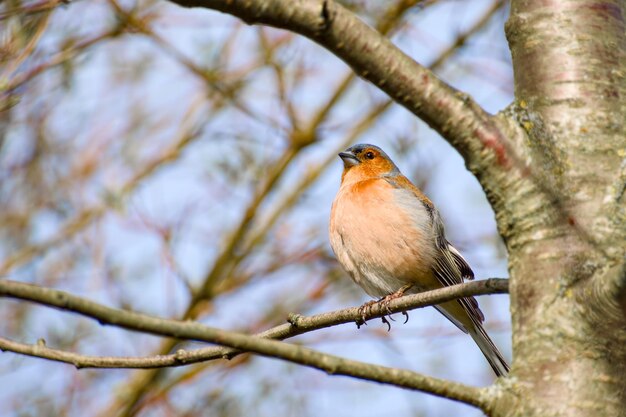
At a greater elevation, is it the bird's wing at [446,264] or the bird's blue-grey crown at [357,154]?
the bird's blue-grey crown at [357,154]

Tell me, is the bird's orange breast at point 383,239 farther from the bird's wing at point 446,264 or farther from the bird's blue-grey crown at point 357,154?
the bird's blue-grey crown at point 357,154

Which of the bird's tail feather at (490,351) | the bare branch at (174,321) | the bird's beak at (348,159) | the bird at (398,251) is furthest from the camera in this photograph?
the bird's beak at (348,159)

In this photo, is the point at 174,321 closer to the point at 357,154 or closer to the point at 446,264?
the point at 446,264

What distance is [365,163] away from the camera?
6.64 m

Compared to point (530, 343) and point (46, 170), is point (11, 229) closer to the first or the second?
point (46, 170)

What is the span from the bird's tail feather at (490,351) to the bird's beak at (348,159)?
1763 millimetres

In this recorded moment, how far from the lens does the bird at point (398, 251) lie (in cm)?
542

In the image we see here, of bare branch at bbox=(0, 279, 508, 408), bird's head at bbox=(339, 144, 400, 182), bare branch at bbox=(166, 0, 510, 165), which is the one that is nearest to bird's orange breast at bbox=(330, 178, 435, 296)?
bird's head at bbox=(339, 144, 400, 182)

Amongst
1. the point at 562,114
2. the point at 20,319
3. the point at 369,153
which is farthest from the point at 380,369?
the point at 20,319

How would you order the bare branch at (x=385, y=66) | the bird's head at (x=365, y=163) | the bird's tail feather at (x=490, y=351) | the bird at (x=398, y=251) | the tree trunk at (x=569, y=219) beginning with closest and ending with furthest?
the bare branch at (x=385, y=66), the tree trunk at (x=569, y=219), the bird's tail feather at (x=490, y=351), the bird at (x=398, y=251), the bird's head at (x=365, y=163)

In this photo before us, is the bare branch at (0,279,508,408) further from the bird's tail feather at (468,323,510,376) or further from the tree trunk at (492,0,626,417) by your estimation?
the bird's tail feather at (468,323,510,376)

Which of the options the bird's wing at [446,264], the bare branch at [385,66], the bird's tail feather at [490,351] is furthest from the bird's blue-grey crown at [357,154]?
the bare branch at [385,66]

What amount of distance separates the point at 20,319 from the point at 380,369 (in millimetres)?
6660

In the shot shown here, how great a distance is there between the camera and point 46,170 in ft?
26.6
